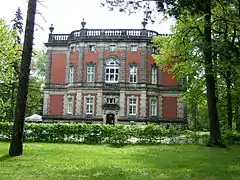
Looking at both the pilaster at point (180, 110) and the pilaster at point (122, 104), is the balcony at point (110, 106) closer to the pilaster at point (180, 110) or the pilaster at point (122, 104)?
the pilaster at point (122, 104)

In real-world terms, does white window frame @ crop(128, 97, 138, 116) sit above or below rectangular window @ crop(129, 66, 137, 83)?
below

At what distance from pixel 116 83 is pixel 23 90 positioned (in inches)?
1190

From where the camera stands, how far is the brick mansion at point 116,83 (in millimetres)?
44844

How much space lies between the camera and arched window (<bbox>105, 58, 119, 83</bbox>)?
1806 inches

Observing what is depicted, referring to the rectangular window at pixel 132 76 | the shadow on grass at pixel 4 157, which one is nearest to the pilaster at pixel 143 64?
the rectangular window at pixel 132 76

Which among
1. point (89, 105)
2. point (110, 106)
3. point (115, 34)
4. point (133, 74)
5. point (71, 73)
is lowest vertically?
point (110, 106)

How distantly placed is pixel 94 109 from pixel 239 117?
17137 millimetres

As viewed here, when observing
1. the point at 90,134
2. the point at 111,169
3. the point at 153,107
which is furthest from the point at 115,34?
the point at 111,169

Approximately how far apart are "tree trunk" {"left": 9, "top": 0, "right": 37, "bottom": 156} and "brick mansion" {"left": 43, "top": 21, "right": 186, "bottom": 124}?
29.3 m

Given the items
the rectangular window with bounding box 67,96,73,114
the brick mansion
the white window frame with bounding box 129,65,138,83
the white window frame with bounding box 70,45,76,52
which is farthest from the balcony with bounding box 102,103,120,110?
the white window frame with bounding box 70,45,76,52

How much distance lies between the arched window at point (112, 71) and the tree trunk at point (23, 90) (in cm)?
3014

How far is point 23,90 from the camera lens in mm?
15445

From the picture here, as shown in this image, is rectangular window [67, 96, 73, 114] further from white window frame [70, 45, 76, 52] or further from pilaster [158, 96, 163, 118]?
pilaster [158, 96, 163, 118]

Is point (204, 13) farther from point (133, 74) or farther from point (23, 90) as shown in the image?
point (133, 74)
